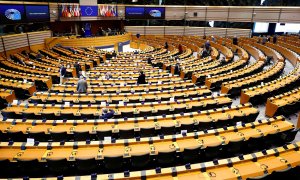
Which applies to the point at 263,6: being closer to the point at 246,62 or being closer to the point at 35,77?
the point at 246,62

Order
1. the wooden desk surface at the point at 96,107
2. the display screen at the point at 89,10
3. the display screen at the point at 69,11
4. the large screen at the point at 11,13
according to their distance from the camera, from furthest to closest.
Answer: the display screen at the point at 89,10, the display screen at the point at 69,11, the large screen at the point at 11,13, the wooden desk surface at the point at 96,107

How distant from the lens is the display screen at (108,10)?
30219 mm

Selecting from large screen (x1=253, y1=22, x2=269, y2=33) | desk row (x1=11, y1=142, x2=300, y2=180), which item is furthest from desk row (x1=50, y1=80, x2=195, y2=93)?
large screen (x1=253, y1=22, x2=269, y2=33)

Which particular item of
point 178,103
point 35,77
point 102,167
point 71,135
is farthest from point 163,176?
point 35,77

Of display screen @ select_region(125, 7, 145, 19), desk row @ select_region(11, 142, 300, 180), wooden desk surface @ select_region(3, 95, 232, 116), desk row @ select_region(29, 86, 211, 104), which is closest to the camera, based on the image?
desk row @ select_region(11, 142, 300, 180)

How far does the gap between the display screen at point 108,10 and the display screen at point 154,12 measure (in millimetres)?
4640

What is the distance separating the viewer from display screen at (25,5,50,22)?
22.6 metres

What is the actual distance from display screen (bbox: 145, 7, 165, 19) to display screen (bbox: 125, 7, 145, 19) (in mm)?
621

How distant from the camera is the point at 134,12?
110ft

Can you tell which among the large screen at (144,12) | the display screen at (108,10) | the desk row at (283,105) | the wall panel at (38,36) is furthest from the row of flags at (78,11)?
the desk row at (283,105)

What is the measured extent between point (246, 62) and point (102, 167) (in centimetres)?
1566

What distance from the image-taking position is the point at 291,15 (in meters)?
28.8

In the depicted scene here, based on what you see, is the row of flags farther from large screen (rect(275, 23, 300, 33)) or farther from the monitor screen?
large screen (rect(275, 23, 300, 33))

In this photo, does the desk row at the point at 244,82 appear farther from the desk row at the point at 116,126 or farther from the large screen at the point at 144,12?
the large screen at the point at 144,12
